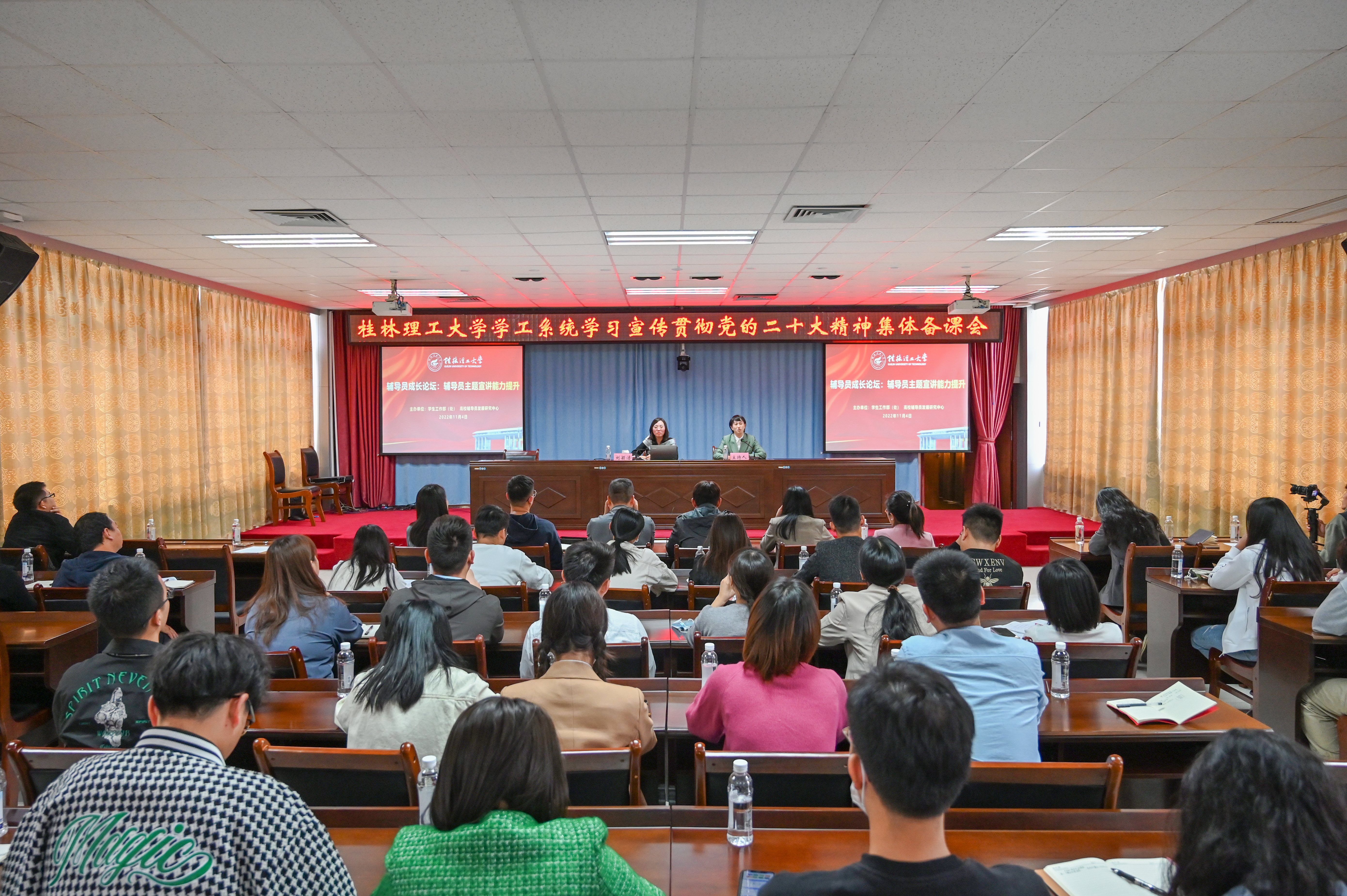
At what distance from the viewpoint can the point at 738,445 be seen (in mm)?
9359

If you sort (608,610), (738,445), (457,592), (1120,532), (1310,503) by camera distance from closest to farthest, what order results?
(608,610)
(457,592)
(1120,532)
(1310,503)
(738,445)

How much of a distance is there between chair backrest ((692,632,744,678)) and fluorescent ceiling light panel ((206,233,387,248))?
4.62 m

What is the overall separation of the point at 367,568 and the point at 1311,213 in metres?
6.40

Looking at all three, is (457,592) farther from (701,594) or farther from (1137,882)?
(1137,882)

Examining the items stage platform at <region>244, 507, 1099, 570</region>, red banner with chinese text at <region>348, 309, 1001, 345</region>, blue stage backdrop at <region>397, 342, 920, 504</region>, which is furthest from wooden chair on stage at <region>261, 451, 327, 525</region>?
red banner with chinese text at <region>348, 309, 1001, 345</region>

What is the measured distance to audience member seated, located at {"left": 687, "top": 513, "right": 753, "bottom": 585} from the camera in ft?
12.9

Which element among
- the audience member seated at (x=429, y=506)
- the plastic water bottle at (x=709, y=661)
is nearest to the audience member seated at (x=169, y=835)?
the plastic water bottle at (x=709, y=661)

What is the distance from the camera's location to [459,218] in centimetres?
563

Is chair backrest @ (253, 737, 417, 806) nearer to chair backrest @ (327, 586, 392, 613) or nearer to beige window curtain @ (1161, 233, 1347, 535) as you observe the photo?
chair backrest @ (327, 586, 392, 613)

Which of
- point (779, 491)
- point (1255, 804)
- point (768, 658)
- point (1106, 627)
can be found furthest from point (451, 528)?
point (779, 491)

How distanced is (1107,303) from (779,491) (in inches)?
172

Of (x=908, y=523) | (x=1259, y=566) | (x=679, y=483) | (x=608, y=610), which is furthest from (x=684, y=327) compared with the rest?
(x=608, y=610)

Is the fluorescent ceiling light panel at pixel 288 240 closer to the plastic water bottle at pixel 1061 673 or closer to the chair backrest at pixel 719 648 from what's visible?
the chair backrest at pixel 719 648

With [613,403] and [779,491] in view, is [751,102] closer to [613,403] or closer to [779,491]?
[779,491]
